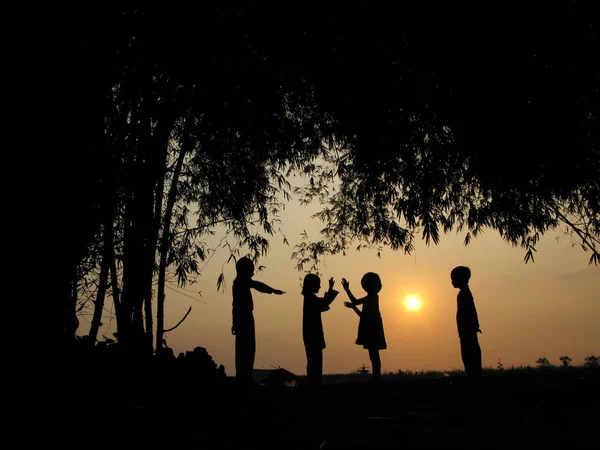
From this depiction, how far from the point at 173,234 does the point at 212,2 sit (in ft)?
20.8

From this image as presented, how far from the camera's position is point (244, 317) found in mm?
8109

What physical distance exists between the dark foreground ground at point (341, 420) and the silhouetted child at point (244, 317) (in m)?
2.70

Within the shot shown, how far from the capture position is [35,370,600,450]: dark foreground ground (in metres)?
2.85

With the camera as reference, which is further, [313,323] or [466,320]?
[313,323]

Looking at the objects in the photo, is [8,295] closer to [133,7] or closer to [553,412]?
[133,7]

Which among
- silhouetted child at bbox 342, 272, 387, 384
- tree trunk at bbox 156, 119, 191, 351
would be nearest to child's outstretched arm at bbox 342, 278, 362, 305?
silhouetted child at bbox 342, 272, 387, 384

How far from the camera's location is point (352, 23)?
20.6 ft

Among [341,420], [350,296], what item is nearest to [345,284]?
[350,296]

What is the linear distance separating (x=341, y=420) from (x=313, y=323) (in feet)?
17.5

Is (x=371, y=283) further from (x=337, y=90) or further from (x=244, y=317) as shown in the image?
(x=337, y=90)

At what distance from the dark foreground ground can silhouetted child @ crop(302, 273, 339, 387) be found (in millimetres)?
3547

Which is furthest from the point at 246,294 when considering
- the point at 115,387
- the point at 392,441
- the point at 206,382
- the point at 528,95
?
the point at 392,441

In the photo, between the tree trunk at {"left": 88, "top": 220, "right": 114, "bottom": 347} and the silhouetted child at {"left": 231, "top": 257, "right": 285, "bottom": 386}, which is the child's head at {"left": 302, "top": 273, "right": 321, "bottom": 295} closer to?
the silhouetted child at {"left": 231, "top": 257, "right": 285, "bottom": 386}

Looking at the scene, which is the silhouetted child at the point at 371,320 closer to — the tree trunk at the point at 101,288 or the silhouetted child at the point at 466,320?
the silhouetted child at the point at 466,320
